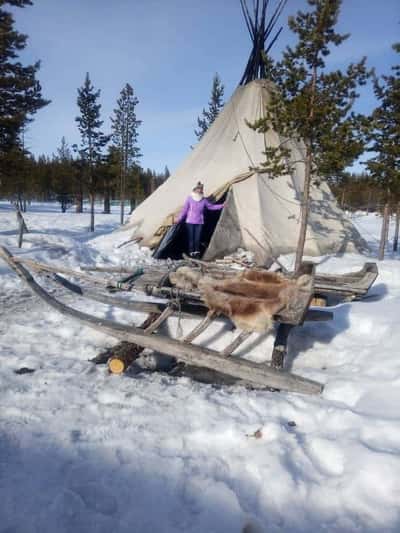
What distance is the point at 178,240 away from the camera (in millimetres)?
10508

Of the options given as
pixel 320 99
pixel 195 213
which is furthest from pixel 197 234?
pixel 320 99

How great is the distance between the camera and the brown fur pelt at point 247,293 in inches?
109

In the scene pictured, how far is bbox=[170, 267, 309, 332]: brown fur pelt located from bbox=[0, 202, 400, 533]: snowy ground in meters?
0.65

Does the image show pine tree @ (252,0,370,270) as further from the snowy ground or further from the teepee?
the snowy ground

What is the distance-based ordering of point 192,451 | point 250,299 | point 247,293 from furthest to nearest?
point 247,293
point 250,299
point 192,451

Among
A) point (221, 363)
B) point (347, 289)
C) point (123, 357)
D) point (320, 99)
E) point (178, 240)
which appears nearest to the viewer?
point (221, 363)

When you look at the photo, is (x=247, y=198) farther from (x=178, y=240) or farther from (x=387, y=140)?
(x=387, y=140)

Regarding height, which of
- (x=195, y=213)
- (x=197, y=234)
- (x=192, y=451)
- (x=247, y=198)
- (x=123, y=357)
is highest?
(x=247, y=198)

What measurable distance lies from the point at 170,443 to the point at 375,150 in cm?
1256

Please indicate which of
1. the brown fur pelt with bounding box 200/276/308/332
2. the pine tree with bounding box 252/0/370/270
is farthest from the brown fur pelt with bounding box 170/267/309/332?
the pine tree with bounding box 252/0/370/270

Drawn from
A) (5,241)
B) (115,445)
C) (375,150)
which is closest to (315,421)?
(115,445)

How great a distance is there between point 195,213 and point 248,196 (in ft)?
6.33

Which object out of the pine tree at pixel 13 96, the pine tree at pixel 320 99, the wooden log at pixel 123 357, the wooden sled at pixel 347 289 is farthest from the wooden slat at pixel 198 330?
the pine tree at pixel 13 96

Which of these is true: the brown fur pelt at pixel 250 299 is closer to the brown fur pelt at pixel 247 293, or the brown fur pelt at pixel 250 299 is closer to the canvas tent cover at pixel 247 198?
the brown fur pelt at pixel 247 293
